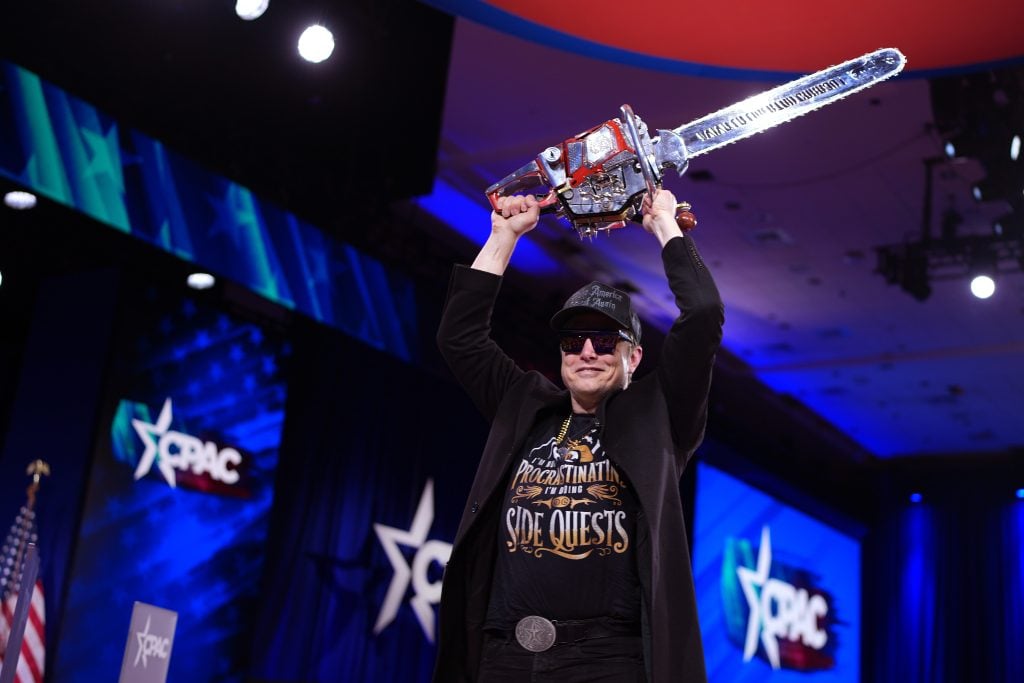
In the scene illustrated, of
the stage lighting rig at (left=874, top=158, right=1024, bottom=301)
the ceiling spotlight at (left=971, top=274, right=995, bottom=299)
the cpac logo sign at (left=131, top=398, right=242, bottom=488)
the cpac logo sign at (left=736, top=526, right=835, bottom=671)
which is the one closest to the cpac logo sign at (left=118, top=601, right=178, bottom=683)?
the cpac logo sign at (left=131, top=398, right=242, bottom=488)

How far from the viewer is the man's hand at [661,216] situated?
240 cm

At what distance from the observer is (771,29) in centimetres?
591

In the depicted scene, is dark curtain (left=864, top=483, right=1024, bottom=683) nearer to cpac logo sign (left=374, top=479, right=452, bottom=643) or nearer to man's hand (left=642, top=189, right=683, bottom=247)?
cpac logo sign (left=374, top=479, right=452, bottom=643)

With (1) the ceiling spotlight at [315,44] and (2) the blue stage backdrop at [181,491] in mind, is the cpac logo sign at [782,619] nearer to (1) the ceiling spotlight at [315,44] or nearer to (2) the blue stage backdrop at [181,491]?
(2) the blue stage backdrop at [181,491]

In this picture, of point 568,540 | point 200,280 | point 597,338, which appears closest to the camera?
point 568,540

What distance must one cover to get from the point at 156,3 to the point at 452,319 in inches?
176

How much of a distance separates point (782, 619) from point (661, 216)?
12750 millimetres

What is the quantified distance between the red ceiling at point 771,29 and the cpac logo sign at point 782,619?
8.27m

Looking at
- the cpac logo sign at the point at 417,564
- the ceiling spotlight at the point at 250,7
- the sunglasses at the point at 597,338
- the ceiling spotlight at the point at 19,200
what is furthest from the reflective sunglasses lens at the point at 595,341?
the cpac logo sign at the point at 417,564

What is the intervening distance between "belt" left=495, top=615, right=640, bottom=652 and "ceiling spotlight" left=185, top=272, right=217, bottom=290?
5834 mm

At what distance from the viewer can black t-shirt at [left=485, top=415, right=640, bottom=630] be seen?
227 cm

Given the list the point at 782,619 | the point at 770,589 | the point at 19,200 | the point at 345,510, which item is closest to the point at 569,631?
the point at 19,200

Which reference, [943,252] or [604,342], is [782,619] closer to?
[943,252]

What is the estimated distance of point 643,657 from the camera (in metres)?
2.18
